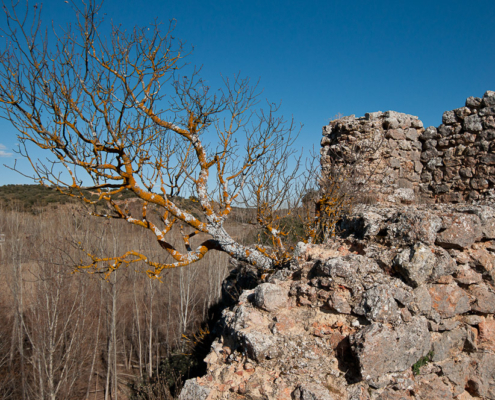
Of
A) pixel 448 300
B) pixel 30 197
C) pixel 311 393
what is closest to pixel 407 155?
pixel 448 300

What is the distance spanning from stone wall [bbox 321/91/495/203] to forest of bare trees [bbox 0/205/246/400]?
475cm

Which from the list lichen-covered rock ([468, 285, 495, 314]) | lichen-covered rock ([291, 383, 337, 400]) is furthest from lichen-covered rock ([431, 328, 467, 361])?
lichen-covered rock ([291, 383, 337, 400])

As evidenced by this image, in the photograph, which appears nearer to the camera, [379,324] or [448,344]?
[379,324]

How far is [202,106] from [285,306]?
4.04 m

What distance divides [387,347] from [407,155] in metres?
5.34

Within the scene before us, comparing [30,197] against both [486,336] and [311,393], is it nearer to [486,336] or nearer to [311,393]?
[311,393]

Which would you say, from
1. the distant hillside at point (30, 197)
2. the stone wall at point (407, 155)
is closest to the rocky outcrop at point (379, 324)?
the stone wall at point (407, 155)

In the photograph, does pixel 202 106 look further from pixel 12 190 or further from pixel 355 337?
pixel 12 190

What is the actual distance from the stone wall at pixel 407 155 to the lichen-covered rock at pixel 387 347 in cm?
398

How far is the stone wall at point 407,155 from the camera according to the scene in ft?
21.5

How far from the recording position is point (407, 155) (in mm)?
7039

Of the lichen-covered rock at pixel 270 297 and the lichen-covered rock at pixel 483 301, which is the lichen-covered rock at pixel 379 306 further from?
the lichen-covered rock at pixel 483 301

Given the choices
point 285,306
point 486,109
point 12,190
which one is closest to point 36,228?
point 285,306

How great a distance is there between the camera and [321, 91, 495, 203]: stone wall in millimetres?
6539
